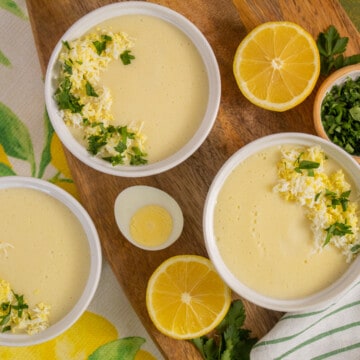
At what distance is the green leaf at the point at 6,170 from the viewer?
6.82ft

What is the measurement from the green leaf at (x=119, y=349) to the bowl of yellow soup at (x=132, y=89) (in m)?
0.64

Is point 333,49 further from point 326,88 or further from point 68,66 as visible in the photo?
point 68,66

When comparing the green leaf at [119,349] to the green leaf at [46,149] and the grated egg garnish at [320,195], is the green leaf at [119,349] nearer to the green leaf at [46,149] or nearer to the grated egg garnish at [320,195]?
the green leaf at [46,149]

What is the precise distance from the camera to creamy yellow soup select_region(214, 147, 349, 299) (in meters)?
1.74

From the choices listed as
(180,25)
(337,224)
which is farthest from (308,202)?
(180,25)

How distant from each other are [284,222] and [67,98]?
71 cm

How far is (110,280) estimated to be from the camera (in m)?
Result: 2.07

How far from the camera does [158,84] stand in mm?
1782

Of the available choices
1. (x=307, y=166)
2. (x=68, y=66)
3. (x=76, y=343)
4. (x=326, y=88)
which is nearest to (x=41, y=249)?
(x=76, y=343)

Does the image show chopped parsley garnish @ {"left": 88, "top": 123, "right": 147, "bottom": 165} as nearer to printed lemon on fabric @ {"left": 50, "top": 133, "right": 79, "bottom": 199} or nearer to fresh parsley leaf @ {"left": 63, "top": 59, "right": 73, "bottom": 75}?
fresh parsley leaf @ {"left": 63, "top": 59, "right": 73, "bottom": 75}

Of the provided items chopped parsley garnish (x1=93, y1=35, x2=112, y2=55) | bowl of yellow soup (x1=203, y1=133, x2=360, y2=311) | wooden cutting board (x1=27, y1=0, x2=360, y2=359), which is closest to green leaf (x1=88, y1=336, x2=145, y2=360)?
wooden cutting board (x1=27, y1=0, x2=360, y2=359)

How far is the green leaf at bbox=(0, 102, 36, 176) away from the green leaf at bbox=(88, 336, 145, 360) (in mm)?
642

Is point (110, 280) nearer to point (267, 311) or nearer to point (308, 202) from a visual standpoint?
point (267, 311)

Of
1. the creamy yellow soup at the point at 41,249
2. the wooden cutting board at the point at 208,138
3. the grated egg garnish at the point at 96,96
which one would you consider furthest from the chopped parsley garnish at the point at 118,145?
the creamy yellow soup at the point at 41,249
